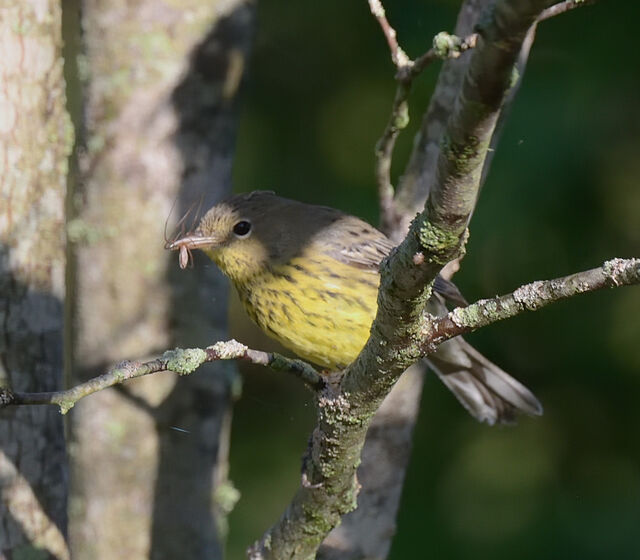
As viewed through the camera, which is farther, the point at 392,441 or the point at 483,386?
the point at 483,386

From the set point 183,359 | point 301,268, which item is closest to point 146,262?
point 301,268

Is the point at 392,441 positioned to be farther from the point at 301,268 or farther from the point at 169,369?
the point at 169,369

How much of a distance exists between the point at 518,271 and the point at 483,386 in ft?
2.37

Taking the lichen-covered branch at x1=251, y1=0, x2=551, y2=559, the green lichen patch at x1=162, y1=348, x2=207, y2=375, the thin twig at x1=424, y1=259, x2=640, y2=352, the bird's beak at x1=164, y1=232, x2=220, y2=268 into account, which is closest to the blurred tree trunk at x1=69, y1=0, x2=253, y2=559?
the bird's beak at x1=164, y1=232, x2=220, y2=268

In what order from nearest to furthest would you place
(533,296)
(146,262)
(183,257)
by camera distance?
(533,296) < (183,257) < (146,262)

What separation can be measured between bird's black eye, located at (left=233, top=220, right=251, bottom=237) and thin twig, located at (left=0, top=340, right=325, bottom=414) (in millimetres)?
1329

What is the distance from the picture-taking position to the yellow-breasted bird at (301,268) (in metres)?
3.77

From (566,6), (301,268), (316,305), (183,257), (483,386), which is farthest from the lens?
(483,386)

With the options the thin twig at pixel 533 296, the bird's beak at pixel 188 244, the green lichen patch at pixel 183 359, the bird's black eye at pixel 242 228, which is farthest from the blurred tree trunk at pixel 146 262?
the thin twig at pixel 533 296

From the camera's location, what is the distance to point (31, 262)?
320cm

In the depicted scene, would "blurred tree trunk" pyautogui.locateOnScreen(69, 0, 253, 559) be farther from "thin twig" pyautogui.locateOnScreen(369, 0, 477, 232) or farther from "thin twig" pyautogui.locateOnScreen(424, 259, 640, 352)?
"thin twig" pyautogui.locateOnScreen(424, 259, 640, 352)

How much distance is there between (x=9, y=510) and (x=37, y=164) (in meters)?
1.08

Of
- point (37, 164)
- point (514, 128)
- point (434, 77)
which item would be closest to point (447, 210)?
point (37, 164)

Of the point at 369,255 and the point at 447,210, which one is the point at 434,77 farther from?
the point at 447,210
